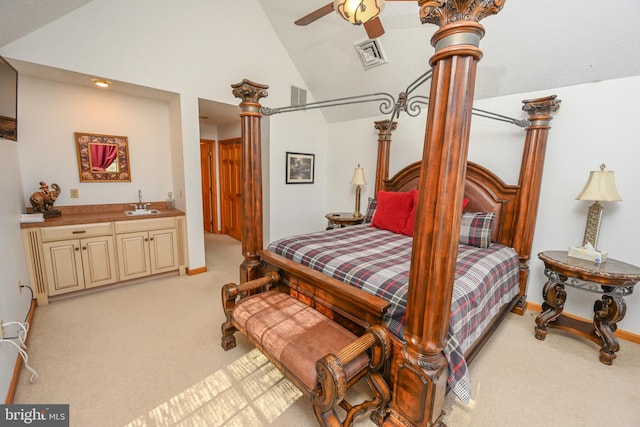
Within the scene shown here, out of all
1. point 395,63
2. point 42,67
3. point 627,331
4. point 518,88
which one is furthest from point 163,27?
point 627,331

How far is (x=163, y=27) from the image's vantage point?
305 centimetres

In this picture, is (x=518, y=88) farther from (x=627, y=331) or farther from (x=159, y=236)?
(x=159, y=236)

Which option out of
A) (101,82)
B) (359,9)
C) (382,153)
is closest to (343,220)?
(382,153)

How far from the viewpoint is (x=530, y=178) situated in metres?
2.68

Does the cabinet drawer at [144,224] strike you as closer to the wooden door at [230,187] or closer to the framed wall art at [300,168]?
the wooden door at [230,187]

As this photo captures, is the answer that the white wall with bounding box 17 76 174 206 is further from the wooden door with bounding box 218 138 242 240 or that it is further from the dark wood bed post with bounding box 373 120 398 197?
the dark wood bed post with bounding box 373 120 398 197

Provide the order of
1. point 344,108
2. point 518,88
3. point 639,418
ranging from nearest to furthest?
1. point 639,418
2. point 518,88
3. point 344,108

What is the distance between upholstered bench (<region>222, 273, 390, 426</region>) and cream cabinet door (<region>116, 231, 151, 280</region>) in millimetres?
1906

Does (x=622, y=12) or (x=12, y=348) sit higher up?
(x=622, y=12)

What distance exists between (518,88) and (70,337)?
4.85m

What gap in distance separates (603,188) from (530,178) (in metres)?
0.54

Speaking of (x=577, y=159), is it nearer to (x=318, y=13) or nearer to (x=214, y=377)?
(x=318, y=13)

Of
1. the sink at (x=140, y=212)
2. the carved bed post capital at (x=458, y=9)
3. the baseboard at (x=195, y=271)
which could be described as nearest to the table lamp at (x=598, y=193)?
the carved bed post capital at (x=458, y=9)

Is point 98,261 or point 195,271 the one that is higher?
point 98,261
